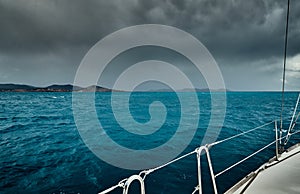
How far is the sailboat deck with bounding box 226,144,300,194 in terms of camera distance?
284cm

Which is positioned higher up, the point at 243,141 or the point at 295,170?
the point at 295,170

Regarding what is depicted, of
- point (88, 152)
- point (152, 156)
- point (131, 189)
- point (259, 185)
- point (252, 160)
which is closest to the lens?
point (259, 185)

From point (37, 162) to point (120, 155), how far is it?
169 inches

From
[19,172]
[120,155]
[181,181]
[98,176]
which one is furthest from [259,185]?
[19,172]

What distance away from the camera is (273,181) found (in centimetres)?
312

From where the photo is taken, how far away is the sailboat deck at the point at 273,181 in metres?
2.84

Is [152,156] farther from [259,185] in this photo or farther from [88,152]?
[259,185]

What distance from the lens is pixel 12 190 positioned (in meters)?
6.40

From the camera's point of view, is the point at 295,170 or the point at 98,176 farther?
the point at 98,176

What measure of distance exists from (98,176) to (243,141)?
1003cm

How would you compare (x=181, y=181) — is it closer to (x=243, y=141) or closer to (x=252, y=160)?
(x=252, y=160)

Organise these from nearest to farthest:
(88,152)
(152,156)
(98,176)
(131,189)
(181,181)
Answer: (131,189) < (181,181) < (98,176) < (152,156) < (88,152)

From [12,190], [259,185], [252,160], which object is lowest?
[12,190]

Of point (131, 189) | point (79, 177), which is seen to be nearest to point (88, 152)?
point (79, 177)
